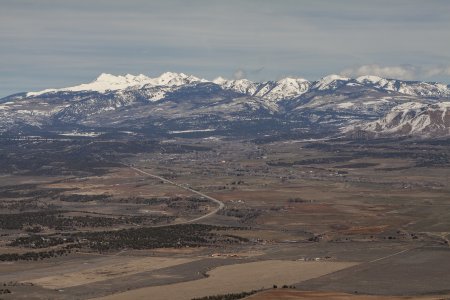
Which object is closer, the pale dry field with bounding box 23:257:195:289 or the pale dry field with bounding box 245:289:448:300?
the pale dry field with bounding box 245:289:448:300

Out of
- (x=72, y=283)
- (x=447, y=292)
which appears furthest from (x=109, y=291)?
(x=447, y=292)

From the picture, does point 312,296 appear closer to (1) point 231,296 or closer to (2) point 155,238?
(1) point 231,296

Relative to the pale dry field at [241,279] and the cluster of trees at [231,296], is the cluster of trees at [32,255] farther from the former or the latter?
the cluster of trees at [231,296]

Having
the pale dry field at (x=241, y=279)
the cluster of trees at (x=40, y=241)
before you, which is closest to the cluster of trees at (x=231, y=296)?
the pale dry field at (x=241, y=279)

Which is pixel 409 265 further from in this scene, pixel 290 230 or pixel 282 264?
pixel 290 230

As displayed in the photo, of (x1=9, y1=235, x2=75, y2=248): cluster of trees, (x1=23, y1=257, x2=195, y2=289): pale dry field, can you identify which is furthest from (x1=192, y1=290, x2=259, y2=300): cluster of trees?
(x1=9, y1=235, x2=75, y2=248): cluster of trees

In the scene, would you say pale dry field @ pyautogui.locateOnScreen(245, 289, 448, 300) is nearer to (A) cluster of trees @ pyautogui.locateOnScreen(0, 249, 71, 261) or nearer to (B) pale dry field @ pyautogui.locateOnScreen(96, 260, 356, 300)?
(B) pale dry field @ pyautogui.locateOnScreen(96, 260, 356, 300)
